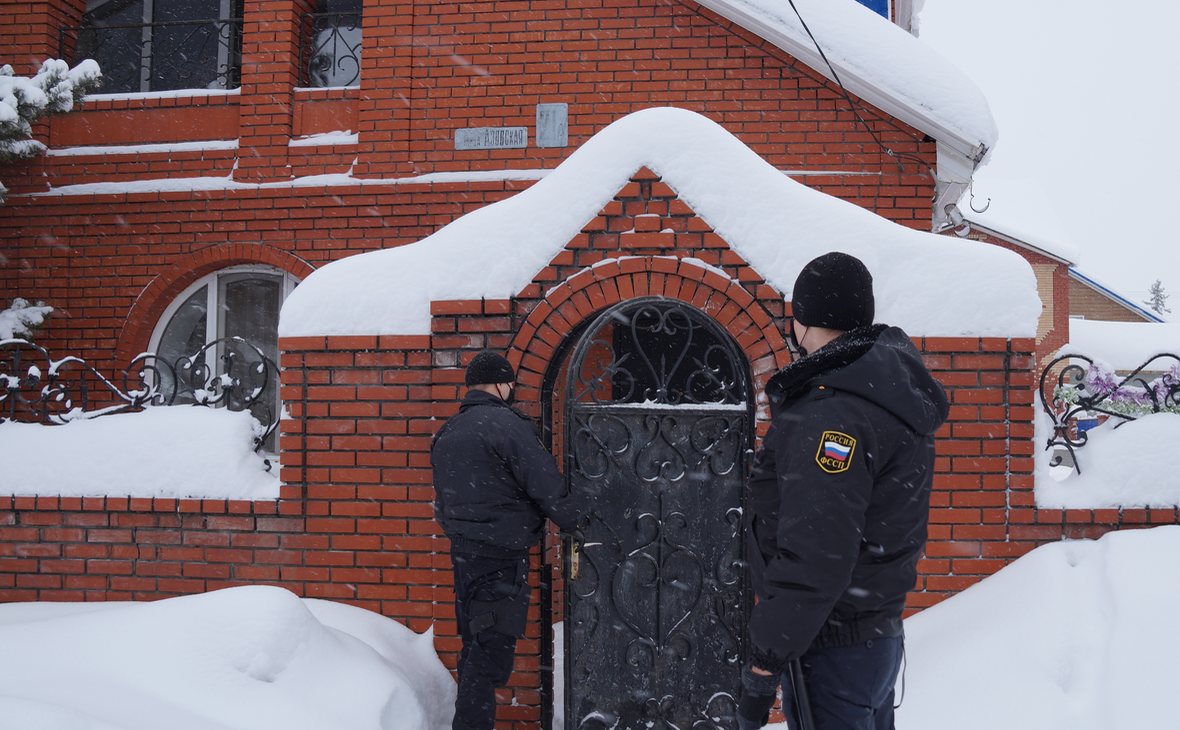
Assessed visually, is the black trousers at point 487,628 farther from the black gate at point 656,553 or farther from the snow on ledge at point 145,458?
the snow on ledge at point 145,458

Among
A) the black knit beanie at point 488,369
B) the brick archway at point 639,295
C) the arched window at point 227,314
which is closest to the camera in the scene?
the black knit beanie at point 488,369

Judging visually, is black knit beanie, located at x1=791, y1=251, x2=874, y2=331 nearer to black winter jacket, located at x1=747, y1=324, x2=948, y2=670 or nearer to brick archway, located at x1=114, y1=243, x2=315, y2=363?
black winter jacket, located at x1=747, y1=324, x2=948, y2=670

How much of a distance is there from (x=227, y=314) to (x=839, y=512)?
18.5 ft

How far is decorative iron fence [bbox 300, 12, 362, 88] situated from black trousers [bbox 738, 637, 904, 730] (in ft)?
18.2

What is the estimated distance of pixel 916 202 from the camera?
500cm

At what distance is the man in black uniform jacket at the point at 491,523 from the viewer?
9.86 ft

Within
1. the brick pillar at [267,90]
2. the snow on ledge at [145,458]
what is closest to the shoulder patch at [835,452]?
the snow on ledge at [145,458]

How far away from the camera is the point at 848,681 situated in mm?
1945

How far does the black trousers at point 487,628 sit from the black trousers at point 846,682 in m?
1.29

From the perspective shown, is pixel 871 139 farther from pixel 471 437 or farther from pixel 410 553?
pixel 410 553

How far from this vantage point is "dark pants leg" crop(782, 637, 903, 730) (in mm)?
1944

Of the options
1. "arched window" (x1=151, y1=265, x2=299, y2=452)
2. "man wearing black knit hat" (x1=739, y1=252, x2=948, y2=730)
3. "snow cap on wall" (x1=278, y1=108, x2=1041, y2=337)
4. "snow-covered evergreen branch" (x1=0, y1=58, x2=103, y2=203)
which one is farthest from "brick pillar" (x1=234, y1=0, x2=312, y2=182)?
"man wearing black knit hat" (x1=739, y1=252, x2=948, y2=730)

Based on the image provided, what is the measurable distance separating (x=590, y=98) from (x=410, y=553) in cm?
349

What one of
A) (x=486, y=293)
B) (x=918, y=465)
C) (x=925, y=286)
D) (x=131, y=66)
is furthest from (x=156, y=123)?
(x=918, y=465)
